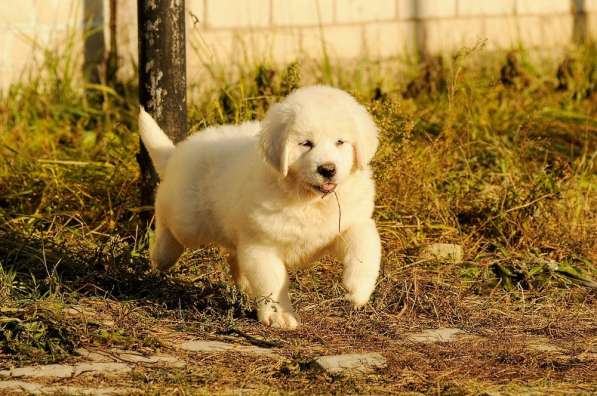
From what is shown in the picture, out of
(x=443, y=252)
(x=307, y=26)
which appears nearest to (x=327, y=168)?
(x=443, y=252)

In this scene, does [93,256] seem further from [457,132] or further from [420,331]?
[457,132]

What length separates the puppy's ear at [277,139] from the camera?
4.25m

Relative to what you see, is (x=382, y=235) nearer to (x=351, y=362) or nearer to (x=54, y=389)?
(x=351, y=362)

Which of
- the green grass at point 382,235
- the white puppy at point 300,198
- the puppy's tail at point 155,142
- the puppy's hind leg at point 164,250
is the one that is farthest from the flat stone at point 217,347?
the puppy's tail at point 155,142

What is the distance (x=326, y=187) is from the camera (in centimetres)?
423

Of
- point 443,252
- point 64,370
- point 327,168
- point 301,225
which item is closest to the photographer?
point 64,370

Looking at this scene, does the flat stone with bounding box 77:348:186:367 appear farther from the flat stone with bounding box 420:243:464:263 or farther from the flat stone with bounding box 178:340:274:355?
the flat stone with bounding box 420:243:464:263

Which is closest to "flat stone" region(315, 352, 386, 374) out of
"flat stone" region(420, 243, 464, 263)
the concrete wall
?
"flat stone" region(420, 243, 464, 263)

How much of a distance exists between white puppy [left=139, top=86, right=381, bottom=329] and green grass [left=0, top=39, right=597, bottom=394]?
226 millimetres

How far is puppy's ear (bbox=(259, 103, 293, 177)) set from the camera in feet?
13.9

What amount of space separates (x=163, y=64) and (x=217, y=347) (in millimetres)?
1698

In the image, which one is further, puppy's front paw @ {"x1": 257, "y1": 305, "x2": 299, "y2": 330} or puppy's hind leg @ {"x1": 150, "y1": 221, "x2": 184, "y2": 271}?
puppy's hind leg @ {"x1": 150, "y1": 221, "x2": 184, "y2": 271}

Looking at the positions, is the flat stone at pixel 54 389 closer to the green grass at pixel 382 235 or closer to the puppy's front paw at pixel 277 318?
the green grass at pixel 382 235

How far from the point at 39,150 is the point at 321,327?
2.65 m
